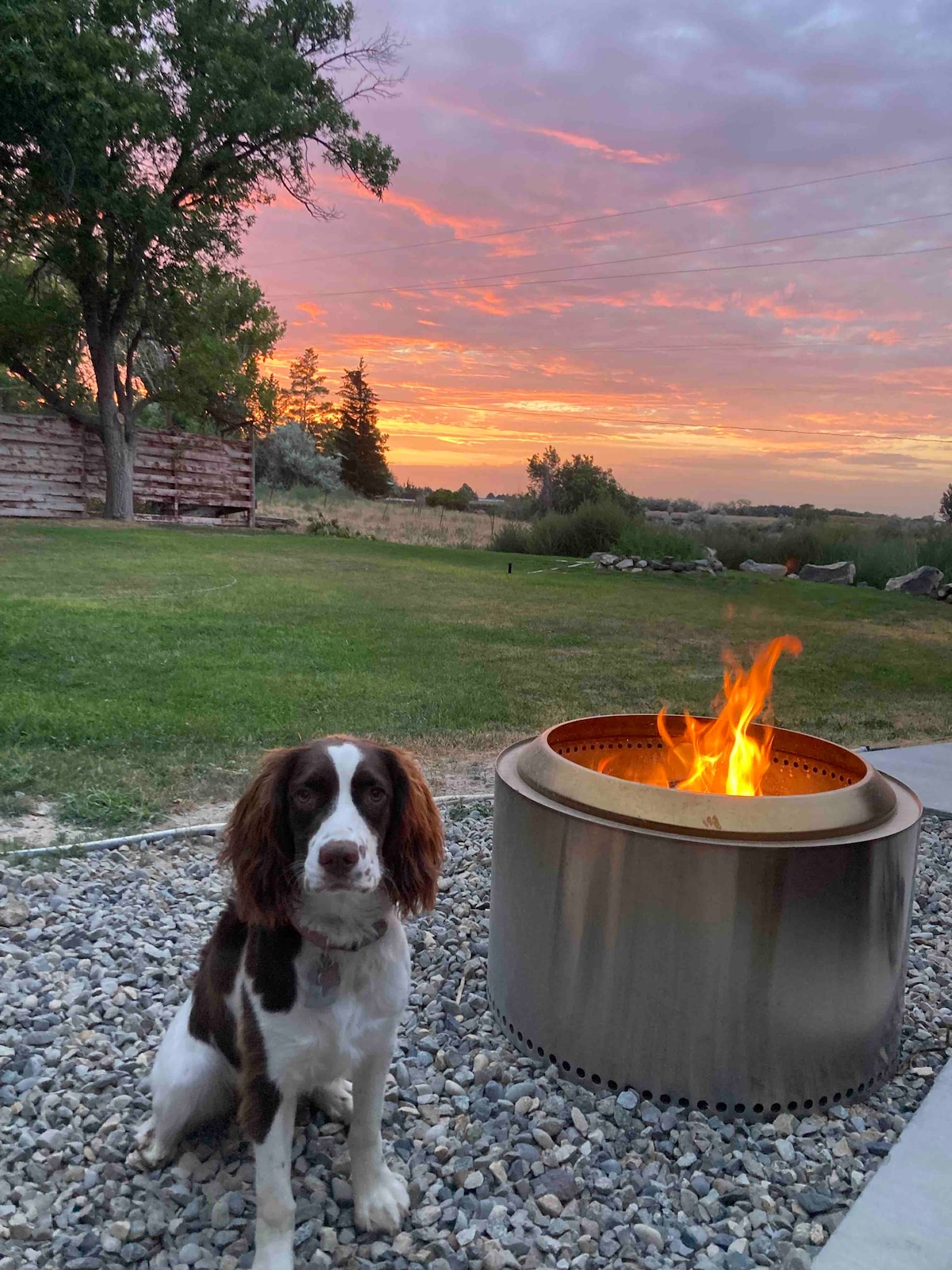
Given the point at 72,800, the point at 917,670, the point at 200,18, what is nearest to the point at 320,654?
the point at 72,800

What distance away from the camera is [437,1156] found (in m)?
2.37

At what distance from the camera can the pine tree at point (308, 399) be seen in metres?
42.8

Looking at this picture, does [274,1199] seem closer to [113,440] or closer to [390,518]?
[113,440]

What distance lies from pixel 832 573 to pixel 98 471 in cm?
1607

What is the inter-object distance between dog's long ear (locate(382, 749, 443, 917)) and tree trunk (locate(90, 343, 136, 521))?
64.7ft

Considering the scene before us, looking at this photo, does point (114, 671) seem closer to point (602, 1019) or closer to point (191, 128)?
point (602, 1019)

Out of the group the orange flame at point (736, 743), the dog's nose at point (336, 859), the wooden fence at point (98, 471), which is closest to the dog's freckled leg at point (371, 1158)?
the dog's nose at point (336, 859)

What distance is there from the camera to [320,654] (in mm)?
8758

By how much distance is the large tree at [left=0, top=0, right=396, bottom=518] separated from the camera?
16.5m

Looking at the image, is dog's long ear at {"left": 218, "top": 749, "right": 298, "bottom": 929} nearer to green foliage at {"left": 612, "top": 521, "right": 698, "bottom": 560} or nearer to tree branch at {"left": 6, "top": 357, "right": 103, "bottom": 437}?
green foliage at {"left": 612, "top": 521, "right": 698, "bottom": 560}

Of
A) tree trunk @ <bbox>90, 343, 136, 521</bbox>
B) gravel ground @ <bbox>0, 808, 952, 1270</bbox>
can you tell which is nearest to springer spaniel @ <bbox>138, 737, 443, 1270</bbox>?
gravel ground @ <bbox>0, 808, 952, 1270</bbox>

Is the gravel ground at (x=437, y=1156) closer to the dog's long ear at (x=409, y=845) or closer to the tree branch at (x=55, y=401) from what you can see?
the dog's long ear at (x=409, y=845)

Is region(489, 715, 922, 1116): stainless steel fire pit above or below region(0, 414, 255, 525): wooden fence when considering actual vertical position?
below

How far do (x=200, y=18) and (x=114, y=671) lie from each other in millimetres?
16953
